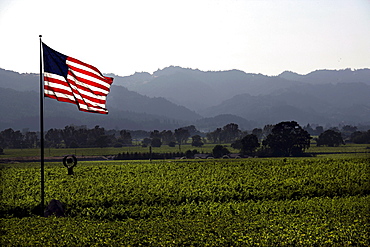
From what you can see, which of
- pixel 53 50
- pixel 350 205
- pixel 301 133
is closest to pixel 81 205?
pixel 53 50

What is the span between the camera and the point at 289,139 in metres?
75.8

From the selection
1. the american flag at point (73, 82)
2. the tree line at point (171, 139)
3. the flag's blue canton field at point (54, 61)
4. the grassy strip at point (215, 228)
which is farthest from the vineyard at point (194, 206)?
the tree line at point (171, 139)

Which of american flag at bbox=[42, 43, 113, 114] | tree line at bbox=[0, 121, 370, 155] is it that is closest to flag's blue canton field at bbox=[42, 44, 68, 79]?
american flag at bbox=[42, 43, 113, 114]

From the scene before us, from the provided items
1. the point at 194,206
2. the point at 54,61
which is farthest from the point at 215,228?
the point at 54,61

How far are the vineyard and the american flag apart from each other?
5085mm

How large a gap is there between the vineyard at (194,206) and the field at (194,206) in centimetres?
4

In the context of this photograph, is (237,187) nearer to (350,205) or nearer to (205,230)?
(350,205)

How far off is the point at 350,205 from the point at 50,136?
444 ft

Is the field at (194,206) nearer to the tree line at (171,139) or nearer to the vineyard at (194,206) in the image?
the vineyard at (194,206)

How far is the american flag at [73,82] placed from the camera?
16438 mm

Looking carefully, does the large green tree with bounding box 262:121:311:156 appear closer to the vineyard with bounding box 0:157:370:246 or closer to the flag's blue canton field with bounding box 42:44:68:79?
the vineyard with bounding box 0:157:370:246

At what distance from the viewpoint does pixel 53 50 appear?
16.5 m

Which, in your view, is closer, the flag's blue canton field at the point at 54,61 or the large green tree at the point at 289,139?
the flag's blue canton field at the point at 54,61

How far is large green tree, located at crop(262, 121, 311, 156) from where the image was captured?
2940 inches
